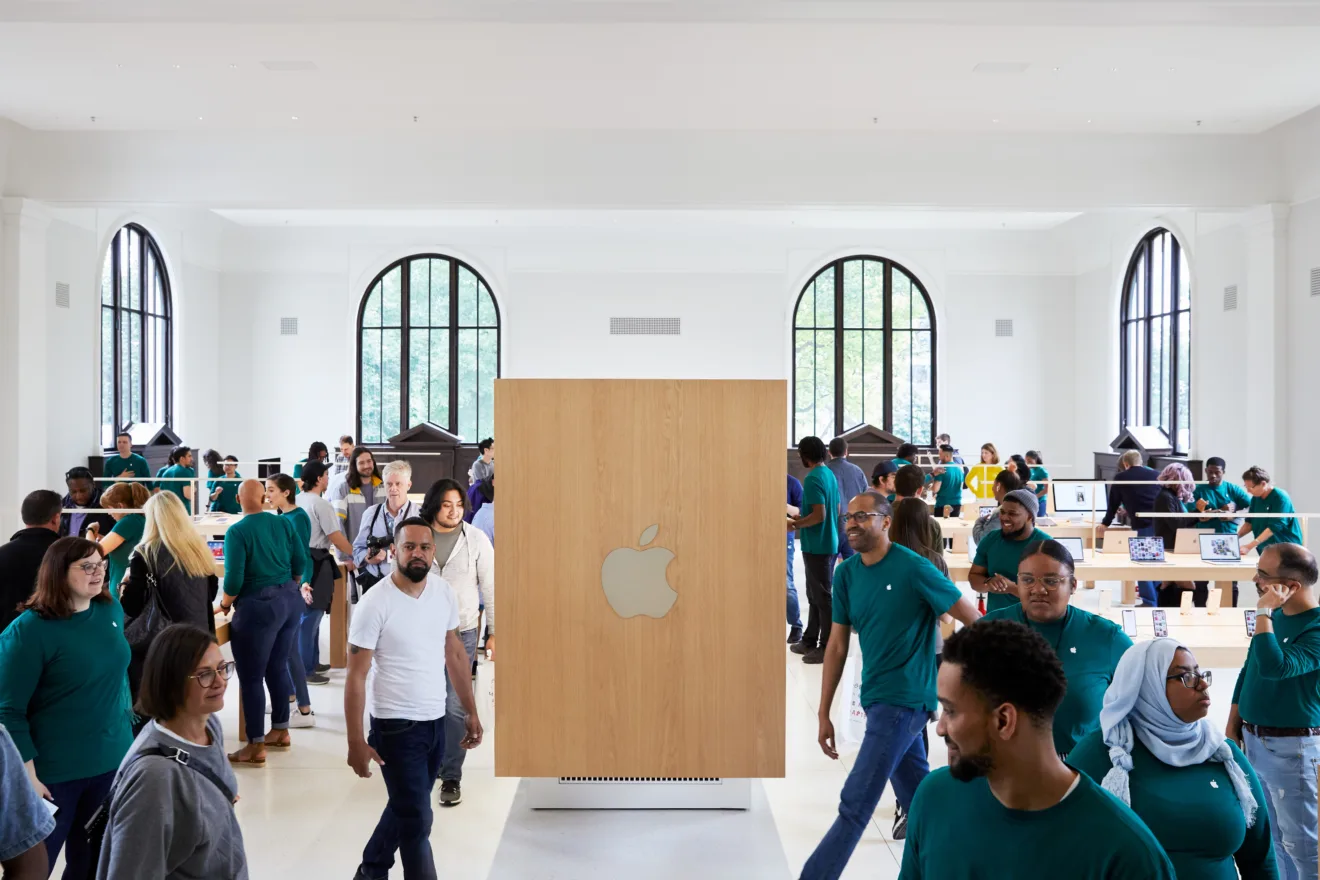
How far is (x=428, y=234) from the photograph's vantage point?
1928 cm

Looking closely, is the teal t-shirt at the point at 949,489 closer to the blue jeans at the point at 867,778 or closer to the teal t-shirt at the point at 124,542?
the blue jeans at the point at 867,778

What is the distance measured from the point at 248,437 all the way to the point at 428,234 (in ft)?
15.7

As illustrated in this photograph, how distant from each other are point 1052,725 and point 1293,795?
195 centimetres

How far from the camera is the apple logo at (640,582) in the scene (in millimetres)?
4734

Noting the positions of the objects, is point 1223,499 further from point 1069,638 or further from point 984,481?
point 1069,638

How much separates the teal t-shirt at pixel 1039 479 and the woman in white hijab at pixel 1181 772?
28.9 ft

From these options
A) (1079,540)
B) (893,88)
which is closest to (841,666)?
(1079,540)

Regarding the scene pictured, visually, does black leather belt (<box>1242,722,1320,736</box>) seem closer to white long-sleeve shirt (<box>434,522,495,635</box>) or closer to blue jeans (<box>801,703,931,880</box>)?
blue jeans (<box>801,703,931,880</box>)

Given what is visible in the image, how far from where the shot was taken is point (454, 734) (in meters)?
5.20

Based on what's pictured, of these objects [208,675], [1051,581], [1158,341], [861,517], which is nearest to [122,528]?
[208,675]

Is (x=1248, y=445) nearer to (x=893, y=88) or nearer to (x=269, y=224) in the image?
(x=893, y=88)

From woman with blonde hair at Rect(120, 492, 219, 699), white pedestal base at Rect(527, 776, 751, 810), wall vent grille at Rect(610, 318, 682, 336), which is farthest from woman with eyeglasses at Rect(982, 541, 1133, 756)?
wall vent grille at Rect(610, 318, 682, 336)

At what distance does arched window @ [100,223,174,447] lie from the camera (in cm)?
1543

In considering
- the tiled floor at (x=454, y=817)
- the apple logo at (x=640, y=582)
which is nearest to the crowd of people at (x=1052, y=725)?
the tiled floor at (x=454, y=817)
